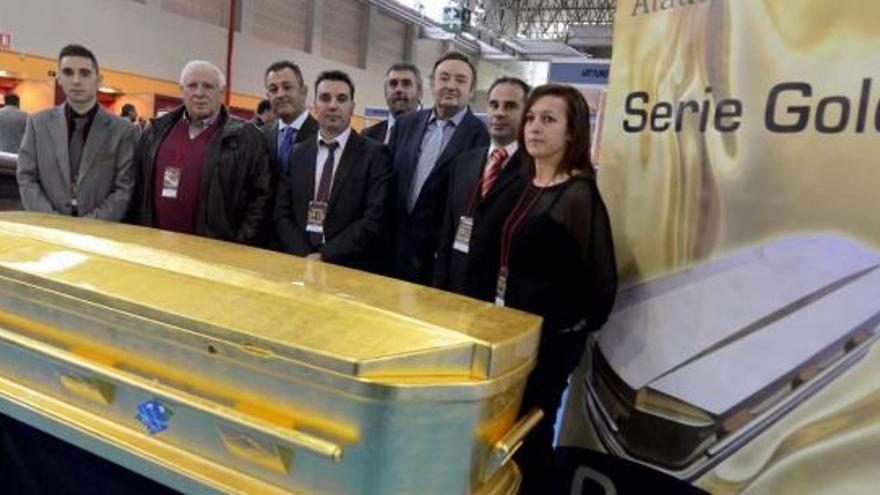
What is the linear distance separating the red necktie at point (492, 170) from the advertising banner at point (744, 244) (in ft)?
1.14

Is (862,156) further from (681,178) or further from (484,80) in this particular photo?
(484,80)

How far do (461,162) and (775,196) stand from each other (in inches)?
44.3

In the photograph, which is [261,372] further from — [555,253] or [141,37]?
[141,37]

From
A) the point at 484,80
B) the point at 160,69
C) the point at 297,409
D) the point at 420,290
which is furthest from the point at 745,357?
the point at 484,80

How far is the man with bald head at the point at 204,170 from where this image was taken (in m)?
2.46

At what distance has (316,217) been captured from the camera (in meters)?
2.43

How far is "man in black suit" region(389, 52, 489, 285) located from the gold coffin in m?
1.17

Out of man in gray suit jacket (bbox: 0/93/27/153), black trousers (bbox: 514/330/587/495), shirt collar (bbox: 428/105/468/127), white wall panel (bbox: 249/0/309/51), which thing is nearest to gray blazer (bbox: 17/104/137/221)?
shirt collar (bbox: 428/105/468/127)

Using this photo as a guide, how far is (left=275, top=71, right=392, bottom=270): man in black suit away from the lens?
2.41 m

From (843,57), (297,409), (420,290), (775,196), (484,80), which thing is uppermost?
(484,80)

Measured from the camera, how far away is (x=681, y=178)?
1.61m

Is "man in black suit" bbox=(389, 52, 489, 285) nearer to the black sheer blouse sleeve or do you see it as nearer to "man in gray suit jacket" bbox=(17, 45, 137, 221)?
the black sheer blouse sleeve

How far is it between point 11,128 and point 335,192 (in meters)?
4.67

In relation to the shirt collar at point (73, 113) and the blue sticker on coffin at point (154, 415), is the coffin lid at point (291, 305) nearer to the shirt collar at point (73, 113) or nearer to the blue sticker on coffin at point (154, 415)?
the blue sticker on coffin at point (154, 415)
